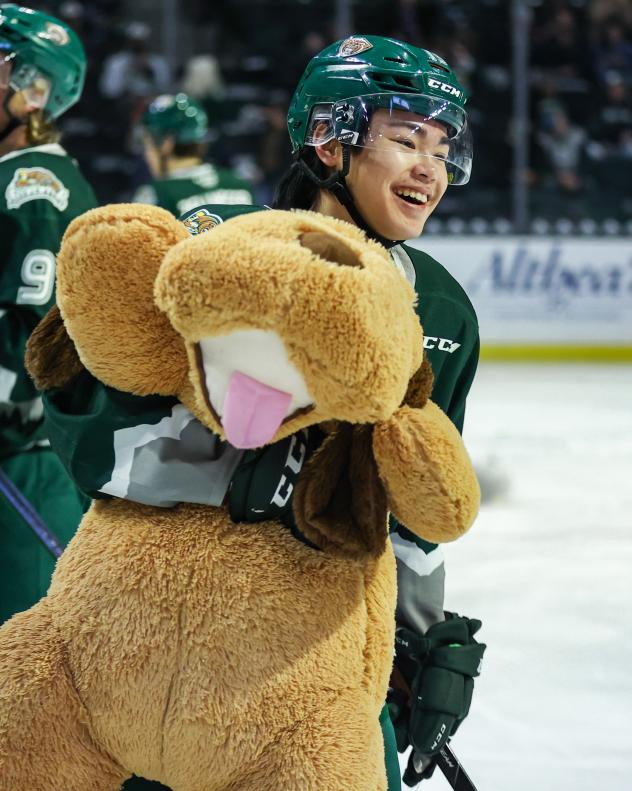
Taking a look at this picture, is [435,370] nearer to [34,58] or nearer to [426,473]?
[426,473]

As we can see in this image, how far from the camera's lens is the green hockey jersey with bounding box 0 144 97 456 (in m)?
2.01

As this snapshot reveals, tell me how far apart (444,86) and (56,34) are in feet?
3.59

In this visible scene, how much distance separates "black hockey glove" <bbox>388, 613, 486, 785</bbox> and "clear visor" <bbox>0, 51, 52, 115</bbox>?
1.24 metres

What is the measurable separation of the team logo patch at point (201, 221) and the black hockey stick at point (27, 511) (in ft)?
3.08

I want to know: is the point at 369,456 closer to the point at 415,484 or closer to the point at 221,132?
the point at 415,484

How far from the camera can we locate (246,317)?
95 cm

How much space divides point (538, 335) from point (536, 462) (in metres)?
2.56

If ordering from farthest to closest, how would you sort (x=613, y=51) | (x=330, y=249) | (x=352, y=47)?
1. (x=613, y=51)
2. (x=352, y=47)
3. (x=330, y=249)

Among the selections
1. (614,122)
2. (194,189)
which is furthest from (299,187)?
(614,122)

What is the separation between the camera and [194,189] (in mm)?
4797

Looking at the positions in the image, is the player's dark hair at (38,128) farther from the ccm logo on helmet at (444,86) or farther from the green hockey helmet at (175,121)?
the green hockey helmet at (175,121)

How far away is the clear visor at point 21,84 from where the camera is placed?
2205 mm

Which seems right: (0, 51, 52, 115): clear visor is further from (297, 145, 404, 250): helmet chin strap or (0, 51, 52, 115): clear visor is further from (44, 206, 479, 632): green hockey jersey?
(44, 206, 479, 632): green hockey jersey

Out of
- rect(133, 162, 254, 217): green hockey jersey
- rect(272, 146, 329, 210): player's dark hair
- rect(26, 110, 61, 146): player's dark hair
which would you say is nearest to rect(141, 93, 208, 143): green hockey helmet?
rect(133, 162, 254, 217): green hockey jersey
